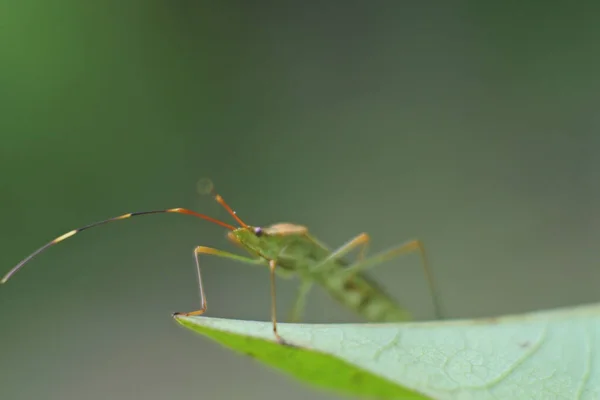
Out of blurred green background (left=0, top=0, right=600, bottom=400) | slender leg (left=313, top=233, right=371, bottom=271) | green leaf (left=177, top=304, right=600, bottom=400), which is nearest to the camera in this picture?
green leaf (left=177, top=304, right=600, bottom=400)

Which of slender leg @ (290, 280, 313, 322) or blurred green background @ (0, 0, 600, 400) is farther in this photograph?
blurred green background @ (0, 0, 600, 400)

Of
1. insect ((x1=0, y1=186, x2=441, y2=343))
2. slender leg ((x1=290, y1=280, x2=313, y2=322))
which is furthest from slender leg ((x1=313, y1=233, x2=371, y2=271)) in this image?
slender leg ((x1=290, y1=280, x2=313, y2=322))

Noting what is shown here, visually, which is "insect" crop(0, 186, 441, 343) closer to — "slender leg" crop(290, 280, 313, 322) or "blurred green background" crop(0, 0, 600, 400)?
"slender leg" crop(290, 280, 313, 322)

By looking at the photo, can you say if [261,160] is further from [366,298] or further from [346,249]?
[346,249]

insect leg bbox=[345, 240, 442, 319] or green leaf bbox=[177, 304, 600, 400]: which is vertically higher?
insect leg bbox=[345, 240, 442, 319]

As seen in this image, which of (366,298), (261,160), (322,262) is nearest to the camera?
(322,262)

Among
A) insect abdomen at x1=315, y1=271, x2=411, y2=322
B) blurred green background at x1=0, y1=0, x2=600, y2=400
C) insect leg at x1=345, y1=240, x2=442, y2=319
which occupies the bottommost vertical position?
insect abdomen at x1=315, y1=271, x2=411, y2=322

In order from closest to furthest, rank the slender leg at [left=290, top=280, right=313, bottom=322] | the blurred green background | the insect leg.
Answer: the insect leg
the slender leg at [left=290, top=280, right=313, bottom=322]
the blurred green background

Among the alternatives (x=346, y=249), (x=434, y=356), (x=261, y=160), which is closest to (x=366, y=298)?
(x=346, y=249)
